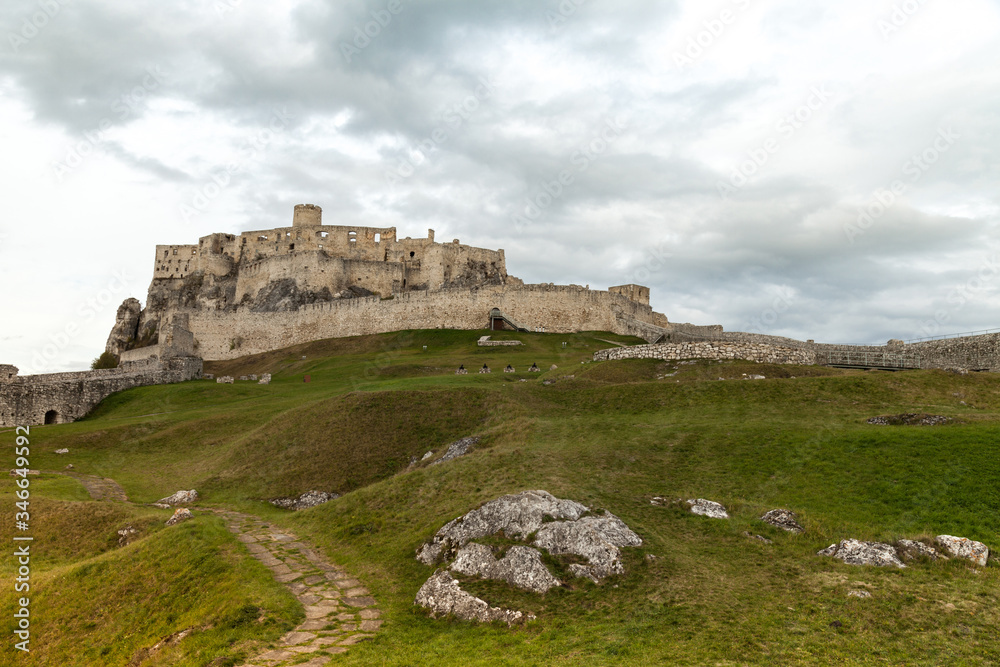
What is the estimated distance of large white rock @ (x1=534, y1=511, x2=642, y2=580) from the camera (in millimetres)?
14086

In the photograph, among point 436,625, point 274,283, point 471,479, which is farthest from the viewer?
point 274,283

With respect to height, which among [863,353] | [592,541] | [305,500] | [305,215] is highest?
[305,215]

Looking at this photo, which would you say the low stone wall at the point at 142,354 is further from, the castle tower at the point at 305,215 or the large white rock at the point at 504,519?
the large white rock at the point at 504,519

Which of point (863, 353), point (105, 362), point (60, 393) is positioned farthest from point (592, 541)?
point (105, 362)

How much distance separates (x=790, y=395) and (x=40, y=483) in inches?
1331

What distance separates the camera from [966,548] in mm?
13828

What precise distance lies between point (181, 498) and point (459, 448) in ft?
39.5

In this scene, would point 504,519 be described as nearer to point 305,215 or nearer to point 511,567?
point 511,567

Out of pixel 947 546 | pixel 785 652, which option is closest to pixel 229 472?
pixel 785 652

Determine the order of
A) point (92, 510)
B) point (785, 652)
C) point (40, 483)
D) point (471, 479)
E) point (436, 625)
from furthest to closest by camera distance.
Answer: point (40, 483), point (92, 510), point (471, 479), point (436, 625), point (785, 652)

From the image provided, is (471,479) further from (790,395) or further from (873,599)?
(790,395)

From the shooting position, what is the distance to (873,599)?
1216 centimetres

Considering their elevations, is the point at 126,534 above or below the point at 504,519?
A: below

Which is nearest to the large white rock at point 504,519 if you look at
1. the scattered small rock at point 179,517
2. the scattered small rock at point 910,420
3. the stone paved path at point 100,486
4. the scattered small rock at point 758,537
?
the scattered small rock at point 758,537
